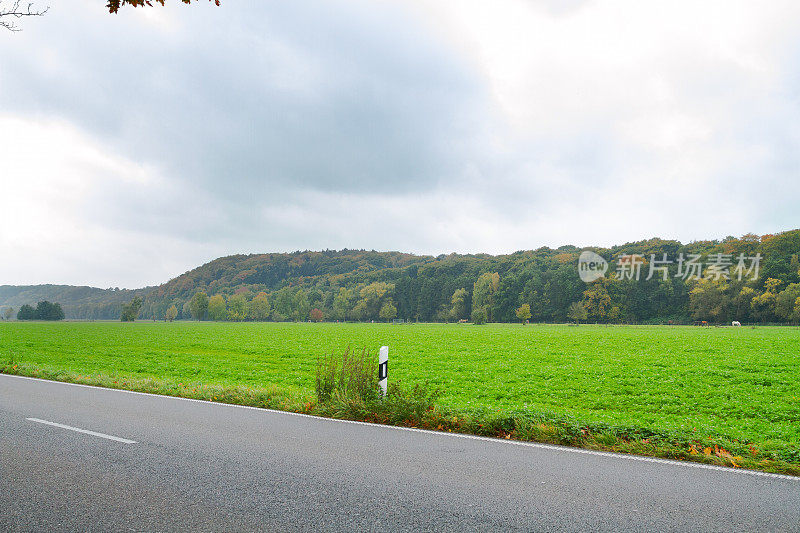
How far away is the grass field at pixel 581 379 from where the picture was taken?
25.3 feet

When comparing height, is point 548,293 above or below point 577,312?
above

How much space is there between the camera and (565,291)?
10881cm

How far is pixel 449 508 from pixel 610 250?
123 meters

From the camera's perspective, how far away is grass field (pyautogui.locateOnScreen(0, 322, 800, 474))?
7.71 m

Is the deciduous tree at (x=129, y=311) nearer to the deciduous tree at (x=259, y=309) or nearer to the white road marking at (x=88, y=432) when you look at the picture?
the deciduous tree at (x=259, y=309)

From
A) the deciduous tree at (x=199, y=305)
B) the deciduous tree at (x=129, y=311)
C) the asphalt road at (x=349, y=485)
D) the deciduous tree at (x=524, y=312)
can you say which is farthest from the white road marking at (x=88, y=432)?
the deciduous tree at (x=199, y=305)

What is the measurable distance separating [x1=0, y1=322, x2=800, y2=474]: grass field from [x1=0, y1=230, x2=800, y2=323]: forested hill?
200ft

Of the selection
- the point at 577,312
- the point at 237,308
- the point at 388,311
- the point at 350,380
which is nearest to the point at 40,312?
the point at 237,308

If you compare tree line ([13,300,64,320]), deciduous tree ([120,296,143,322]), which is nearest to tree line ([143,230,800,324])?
deciduous tree ([120,296,143,322])

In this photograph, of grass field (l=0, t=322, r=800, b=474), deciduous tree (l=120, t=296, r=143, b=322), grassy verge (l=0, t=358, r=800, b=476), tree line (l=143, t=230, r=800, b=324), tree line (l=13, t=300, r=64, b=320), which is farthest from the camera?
tree line (l=13, t=300, r=64, b=320)

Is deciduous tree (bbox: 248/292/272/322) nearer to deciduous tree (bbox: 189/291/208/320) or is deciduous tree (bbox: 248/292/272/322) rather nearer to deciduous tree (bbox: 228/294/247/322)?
deciduous tree (bbox: 228/294/247/322)

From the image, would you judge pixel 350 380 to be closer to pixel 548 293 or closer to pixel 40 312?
pixel 548 293

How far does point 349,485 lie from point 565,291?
362ft

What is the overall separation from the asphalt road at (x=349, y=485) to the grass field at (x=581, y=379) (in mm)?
1291
